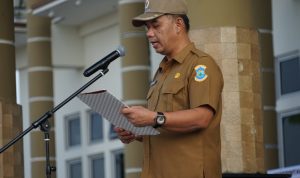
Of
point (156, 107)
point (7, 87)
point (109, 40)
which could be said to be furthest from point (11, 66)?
point (109, 40)

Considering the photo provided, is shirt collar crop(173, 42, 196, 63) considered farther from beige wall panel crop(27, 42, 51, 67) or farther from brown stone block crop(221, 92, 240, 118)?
beige wall panel crop(27, 42, 51, 67)

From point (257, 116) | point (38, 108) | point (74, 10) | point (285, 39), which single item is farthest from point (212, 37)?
point (74, 10)

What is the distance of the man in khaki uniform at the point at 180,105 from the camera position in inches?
227

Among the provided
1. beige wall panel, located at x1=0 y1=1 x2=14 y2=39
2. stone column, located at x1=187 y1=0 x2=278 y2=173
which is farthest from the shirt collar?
beige wall panel, located at x1=0 y1=1 x2=14 y2=39

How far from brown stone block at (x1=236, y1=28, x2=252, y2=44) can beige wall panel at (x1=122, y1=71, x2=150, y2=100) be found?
10612 mm

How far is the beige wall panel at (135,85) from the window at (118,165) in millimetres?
6184

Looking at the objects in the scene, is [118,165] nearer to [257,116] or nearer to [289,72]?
[289,72]

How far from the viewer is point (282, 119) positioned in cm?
2094

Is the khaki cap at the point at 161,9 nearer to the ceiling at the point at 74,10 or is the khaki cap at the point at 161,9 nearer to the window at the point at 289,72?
the window at the point at 289,72

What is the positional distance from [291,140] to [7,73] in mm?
7321

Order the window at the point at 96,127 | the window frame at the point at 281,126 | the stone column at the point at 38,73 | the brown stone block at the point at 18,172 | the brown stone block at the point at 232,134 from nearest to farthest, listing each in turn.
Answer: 1. the brown stone block at the point at 232,134
2. the brown stone block at the point at 18,172
3. the window frame at the point at 281,126
4. the stone column at the point at 38,73
5. the window at the point at 96,127

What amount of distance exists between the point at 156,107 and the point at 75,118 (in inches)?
975

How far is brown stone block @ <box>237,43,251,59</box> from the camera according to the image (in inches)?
433

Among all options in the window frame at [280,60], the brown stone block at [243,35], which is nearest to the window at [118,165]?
the window frame at [280,60]
